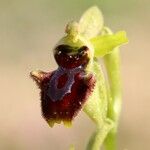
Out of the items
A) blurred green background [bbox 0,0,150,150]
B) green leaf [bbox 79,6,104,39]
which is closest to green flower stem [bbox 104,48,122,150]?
green leaf [bbox 79,6,104,39]

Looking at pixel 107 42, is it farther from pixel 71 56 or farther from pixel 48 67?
pixel 48 67

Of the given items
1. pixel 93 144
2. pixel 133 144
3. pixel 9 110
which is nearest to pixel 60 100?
pixel 93 144

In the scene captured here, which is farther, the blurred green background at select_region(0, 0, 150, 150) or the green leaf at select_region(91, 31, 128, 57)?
the blurred green background at select_region(0, 0, 150, 150)

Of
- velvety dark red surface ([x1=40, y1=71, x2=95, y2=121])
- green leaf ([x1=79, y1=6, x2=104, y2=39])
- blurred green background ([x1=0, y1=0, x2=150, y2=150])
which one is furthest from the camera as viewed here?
blurred green background ([x1=0, y1=0, x2=150, y2=150])

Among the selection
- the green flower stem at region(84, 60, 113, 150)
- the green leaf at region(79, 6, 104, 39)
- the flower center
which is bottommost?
the green flower stem at region(84, 60, 113, 150)

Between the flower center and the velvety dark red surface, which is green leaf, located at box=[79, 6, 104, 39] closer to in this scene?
the flower center

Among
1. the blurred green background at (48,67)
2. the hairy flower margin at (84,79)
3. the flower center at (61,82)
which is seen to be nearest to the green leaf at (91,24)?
the hairy flower margin at (84,79)

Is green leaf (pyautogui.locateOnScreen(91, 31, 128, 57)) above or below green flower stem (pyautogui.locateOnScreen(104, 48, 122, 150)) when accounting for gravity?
above
